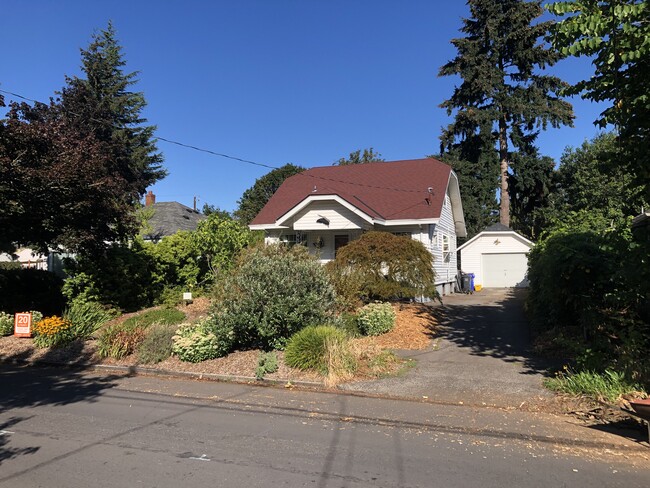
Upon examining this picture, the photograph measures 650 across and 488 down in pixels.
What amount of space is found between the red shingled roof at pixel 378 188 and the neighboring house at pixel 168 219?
8340 mm

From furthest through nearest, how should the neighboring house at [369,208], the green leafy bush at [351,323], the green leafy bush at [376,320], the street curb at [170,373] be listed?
the neighboring house at [369,208] < the green leafy bush at [376,320] < the green leafy bush at [351,323] < the street curb at [170,373]

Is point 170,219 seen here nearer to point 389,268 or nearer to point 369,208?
point 369,208

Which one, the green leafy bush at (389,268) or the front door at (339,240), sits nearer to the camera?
the green leafy bush at (389,268)

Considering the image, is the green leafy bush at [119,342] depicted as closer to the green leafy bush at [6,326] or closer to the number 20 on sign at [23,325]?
the number 20 on sign at [23,325]

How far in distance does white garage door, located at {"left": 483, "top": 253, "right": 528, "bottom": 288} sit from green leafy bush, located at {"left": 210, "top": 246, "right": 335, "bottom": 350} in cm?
2182

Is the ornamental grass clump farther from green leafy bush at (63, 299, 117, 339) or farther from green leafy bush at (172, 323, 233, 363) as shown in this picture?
green leafy bush at (172, 323, 233, 363)

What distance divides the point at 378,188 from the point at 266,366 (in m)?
16.0

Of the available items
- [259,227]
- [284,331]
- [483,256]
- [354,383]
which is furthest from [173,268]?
[483,256]

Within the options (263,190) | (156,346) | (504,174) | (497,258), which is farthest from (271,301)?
(263,190)

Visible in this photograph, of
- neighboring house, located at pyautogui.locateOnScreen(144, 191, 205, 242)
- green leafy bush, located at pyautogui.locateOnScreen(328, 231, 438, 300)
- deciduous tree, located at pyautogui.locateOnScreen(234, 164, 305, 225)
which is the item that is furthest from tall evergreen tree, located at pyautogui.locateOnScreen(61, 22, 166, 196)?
green leafy bush, located at pyautogui.locateOnScreen(328, 231, 438, 300)

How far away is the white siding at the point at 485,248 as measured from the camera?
2955 cm

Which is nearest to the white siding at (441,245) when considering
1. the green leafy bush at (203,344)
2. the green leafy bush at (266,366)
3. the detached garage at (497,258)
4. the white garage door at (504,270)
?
the detached garage at (497,258)

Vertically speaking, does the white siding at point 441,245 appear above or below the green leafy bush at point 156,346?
above

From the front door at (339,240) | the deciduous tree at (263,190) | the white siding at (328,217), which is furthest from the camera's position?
the deciduous tree at (263,190)
